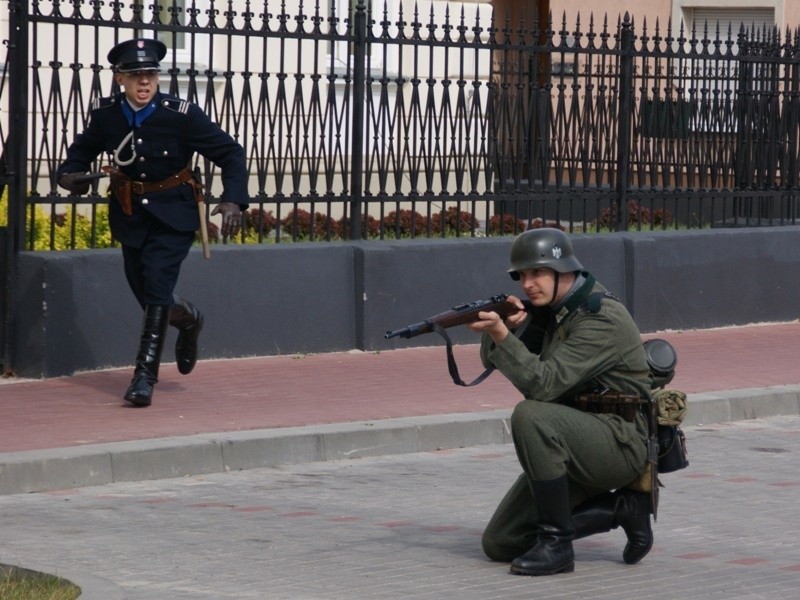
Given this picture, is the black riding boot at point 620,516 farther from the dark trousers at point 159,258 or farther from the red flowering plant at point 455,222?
the red flowering plant at point 455,222

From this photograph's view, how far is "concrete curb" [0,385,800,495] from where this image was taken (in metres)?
7.89

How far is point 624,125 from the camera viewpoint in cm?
1358

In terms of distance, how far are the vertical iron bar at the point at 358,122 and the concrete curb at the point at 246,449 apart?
2.76 metres

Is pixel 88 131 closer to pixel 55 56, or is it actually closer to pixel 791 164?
pixel 55 56

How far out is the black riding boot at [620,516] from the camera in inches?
251

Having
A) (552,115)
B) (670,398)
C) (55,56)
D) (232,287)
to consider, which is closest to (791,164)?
(552,115)

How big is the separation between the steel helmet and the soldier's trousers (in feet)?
1.55

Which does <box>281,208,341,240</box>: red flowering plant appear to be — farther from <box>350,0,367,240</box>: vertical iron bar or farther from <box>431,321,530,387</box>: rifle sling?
<box>431,321,530,387</box>: rifle sling

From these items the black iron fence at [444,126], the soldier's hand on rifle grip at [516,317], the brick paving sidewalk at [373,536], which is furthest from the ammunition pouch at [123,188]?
the soldier's hand on rifle grip at [516,317]

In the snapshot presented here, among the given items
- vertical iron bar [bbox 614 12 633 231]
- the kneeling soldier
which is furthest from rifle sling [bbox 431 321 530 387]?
vertical iron bar [bbox 614 12 633 231]

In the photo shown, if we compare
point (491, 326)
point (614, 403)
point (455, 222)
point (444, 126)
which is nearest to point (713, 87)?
point (455, 222)

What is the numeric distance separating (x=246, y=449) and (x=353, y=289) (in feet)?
11.1

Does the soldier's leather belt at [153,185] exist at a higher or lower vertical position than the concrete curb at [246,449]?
higher

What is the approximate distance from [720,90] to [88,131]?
627 cm
